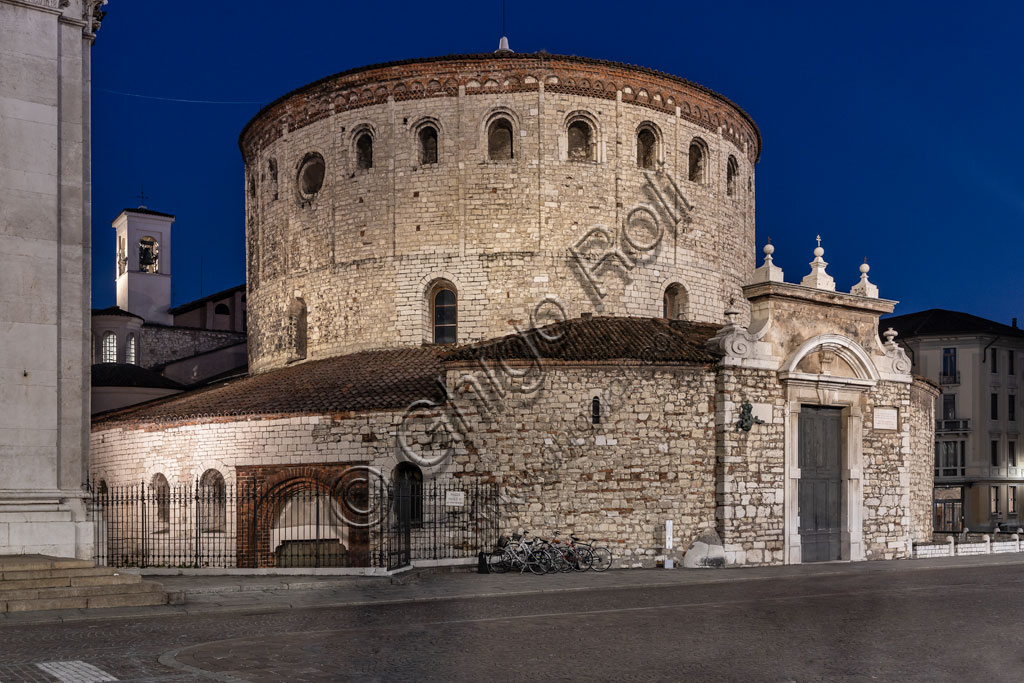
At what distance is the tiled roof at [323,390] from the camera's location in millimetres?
24750

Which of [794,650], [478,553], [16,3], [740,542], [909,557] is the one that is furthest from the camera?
Result: [909,557]

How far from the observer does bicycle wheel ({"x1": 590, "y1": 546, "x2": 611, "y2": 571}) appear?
74.0 feet

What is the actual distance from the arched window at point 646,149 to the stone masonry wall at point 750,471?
840cm

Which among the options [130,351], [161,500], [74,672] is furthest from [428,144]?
[74,672]

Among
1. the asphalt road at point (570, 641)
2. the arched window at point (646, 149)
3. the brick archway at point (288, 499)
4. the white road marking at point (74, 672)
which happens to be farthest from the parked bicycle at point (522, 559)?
the arched window at point (646, 149)

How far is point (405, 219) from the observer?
96.4ft

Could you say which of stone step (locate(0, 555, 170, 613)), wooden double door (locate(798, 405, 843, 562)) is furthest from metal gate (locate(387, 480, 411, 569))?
wooden double door (locate(798, 405, 843, 562))

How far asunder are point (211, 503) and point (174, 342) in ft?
70.8

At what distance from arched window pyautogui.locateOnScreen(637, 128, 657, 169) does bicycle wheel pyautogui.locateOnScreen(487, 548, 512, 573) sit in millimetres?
13178

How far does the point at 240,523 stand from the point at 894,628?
1659cm

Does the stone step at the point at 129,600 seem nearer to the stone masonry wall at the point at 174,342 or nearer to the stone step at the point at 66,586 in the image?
the stone step at the point at 66,586

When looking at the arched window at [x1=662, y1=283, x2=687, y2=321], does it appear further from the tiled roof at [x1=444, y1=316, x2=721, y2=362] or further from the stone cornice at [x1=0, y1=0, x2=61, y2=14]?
the stone cornice at [x1=0, y1=0, x2=61, y2=14]

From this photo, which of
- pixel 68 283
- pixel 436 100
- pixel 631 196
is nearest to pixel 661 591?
pixel 68 283

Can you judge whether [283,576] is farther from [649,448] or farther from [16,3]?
[16,3]
